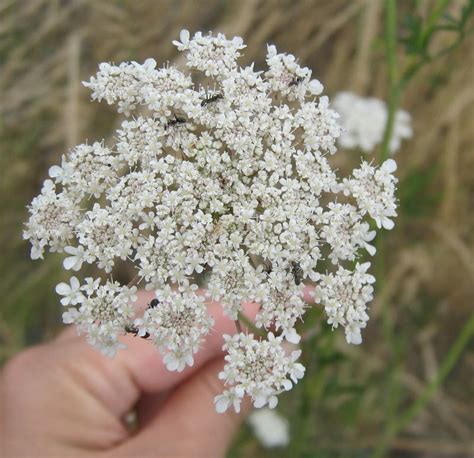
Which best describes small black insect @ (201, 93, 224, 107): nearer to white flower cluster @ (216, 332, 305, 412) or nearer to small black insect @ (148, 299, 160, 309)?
small black insect @ (148, 299, 160, 309)

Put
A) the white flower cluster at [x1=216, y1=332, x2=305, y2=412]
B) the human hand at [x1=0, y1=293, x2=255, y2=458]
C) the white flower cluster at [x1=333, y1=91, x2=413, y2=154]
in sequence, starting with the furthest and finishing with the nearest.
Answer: the white flower cluster at [x1=333, y1=91, x2=413, y2=154] < the human hand at [x1=0, y1=293, x2=255, y2=458] < the white flower cluster at [x1=216, y1=332, x2=305, y2=412]

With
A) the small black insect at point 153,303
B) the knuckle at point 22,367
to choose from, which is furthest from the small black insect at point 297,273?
the knuckle at point 22,367

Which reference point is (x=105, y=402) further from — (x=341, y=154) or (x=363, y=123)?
(x=341, y=154)

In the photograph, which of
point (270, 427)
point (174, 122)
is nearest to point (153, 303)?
point (174, 122)

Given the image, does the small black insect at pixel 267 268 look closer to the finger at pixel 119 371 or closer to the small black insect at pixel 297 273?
the small black insect at pixel 297 273

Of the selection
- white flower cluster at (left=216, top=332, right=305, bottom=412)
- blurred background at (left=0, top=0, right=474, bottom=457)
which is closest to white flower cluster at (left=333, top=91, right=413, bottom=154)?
blurred background at (left=0, top=0, right=474, bottom=457)

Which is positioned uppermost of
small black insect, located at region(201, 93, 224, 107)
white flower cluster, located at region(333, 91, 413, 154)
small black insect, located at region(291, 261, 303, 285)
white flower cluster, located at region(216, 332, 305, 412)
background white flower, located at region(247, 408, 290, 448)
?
white flower cluster, located at region(333, 91, 413, 154)

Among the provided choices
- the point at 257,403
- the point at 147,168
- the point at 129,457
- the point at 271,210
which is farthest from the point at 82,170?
the point at 129,457
